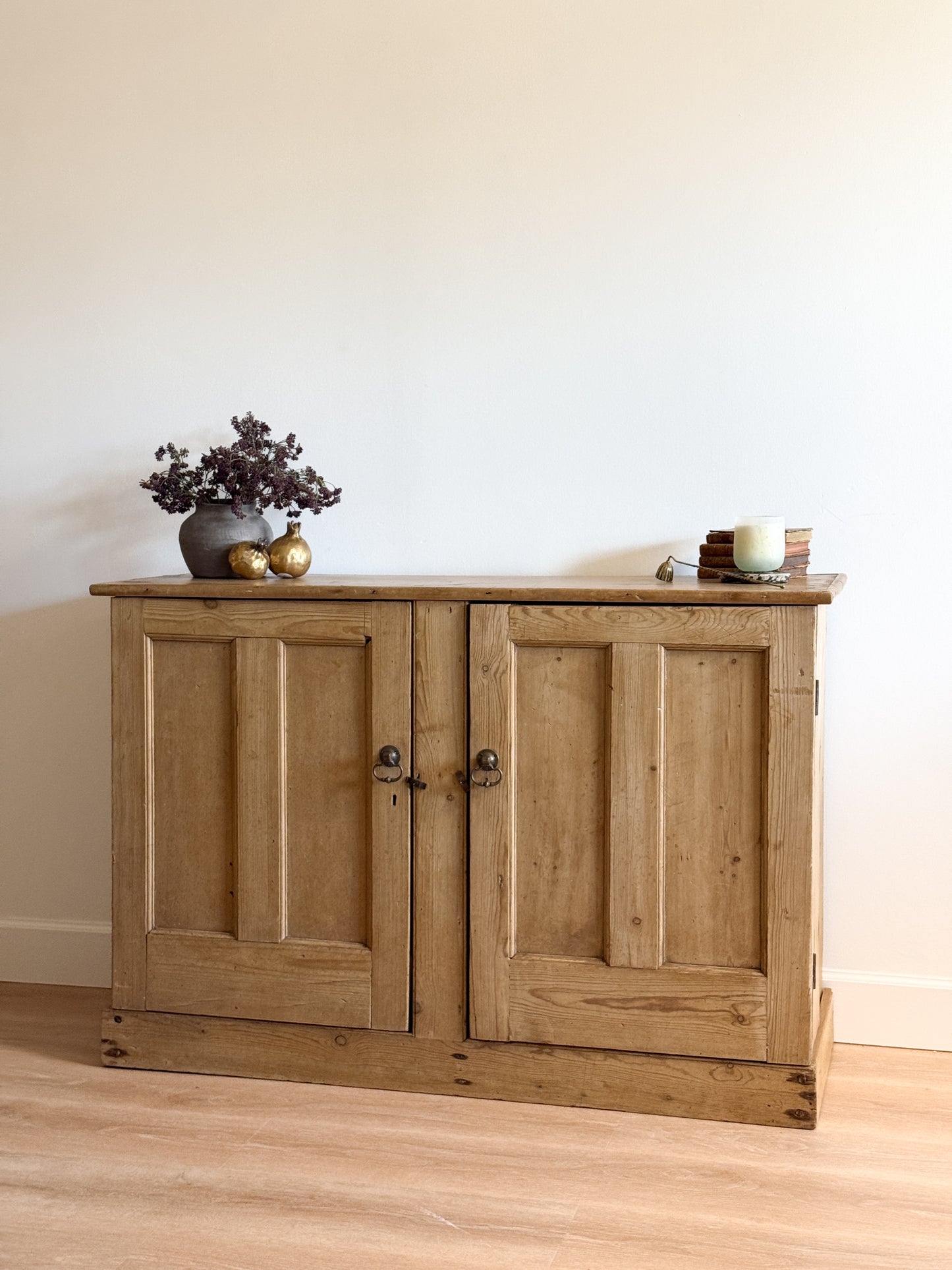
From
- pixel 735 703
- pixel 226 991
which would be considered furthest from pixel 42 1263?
pixel 735 703

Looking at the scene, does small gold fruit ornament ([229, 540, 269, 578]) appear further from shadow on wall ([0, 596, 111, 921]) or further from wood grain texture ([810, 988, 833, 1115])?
wood grain texture ([810, 988, 833, 1115])

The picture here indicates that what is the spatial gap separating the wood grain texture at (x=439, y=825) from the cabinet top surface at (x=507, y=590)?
0.24 feet

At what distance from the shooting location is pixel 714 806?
2.12m

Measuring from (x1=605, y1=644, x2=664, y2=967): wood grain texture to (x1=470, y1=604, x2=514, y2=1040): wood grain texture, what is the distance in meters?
0.18

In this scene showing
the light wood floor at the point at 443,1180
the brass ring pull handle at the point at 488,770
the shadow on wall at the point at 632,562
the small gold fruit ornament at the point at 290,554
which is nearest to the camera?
the light wood floor at the point at 443,1180

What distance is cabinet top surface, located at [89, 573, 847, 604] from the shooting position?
2.07 meters

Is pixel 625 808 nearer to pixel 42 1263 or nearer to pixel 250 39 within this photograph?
pixel 42 1263

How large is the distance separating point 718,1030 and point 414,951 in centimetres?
55

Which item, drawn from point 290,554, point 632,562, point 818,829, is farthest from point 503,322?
point 818,829

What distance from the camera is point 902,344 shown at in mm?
2438

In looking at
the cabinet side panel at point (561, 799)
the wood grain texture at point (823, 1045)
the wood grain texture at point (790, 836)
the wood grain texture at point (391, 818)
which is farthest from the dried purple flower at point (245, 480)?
the wood grain texture at point (823, 1045)

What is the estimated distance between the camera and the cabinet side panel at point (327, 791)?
2250 mm

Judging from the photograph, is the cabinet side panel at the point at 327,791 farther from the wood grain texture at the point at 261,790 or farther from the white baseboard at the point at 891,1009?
the white baseboard at the point at 891,1009

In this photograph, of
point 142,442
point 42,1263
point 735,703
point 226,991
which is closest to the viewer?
point 42,1263
